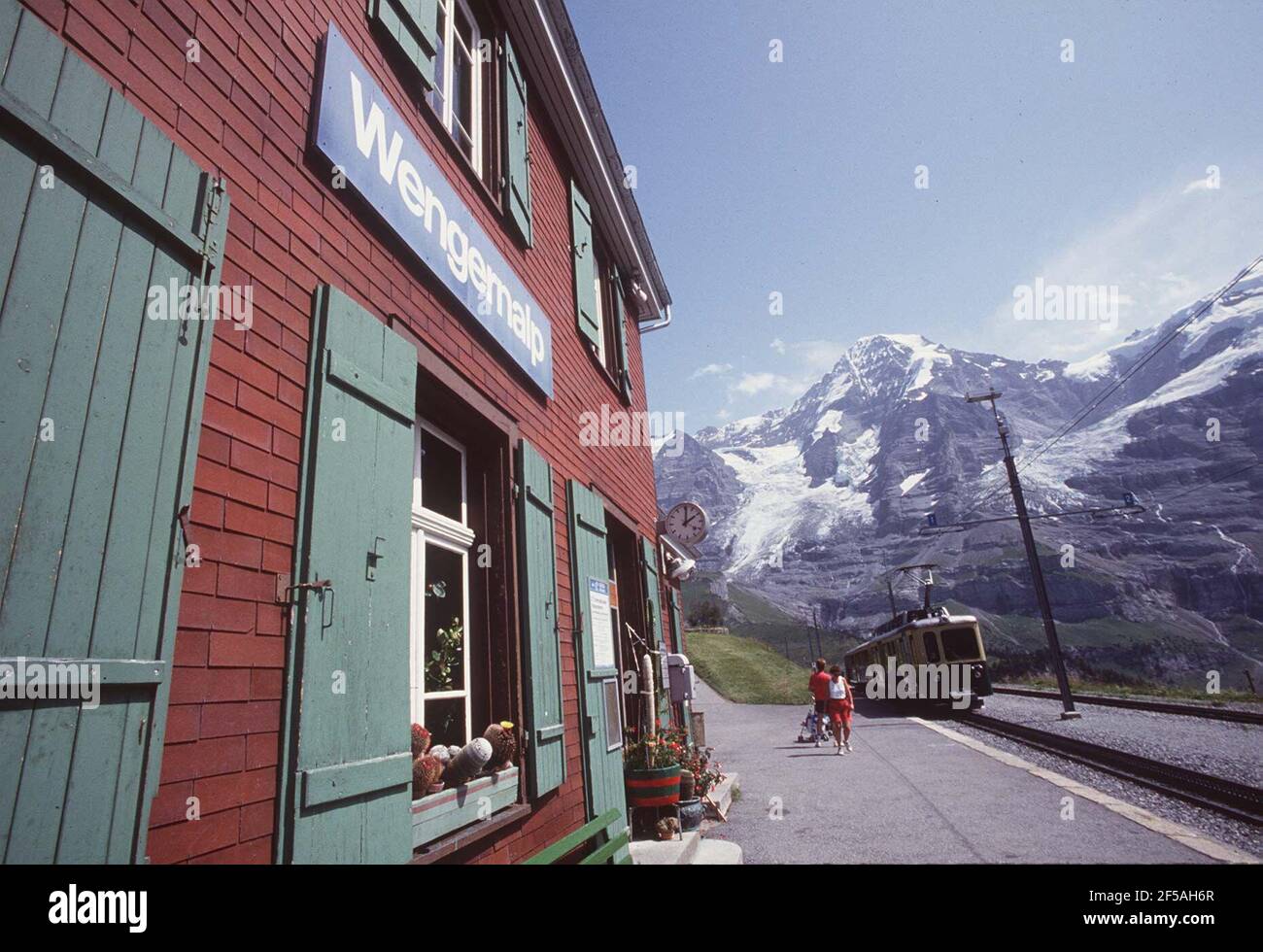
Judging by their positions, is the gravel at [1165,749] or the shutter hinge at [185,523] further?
the gravel at [1165,749]

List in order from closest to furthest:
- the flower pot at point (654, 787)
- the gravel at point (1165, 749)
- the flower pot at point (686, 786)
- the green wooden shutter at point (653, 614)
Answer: the flower pot at point (654, 787) → the flower pot at point (686, 786) → the gravel at point (1165, 749) → the green wooden shutter at point (653, 614)

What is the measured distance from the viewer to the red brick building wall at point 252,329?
2016 mm

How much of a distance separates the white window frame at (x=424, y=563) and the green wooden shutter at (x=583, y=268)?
2.96 meters

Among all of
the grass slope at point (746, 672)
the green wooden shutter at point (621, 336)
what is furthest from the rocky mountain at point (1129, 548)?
the green wooden shutter at point (621, 336)

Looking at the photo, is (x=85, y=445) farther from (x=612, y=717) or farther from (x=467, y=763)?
(x=612, y=717)

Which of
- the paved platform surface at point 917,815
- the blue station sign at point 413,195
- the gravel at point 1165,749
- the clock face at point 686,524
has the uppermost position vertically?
the blue station sign at point 413,195

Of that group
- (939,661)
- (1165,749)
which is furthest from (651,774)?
(939,661)

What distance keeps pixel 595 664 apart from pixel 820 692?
29.1 feet

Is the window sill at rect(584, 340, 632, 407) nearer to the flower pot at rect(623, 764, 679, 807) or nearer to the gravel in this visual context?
the flower pot at rect(623, 764, 679, 807)

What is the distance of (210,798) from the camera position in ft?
6.53

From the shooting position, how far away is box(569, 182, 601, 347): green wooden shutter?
6898 millimetres

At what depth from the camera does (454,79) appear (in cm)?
530

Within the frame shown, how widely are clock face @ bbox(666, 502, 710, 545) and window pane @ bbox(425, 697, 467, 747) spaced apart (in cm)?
646

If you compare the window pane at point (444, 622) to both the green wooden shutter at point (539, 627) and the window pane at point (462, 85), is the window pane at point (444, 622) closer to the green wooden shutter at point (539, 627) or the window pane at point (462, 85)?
the green wooden shutter at point (539, 627)
